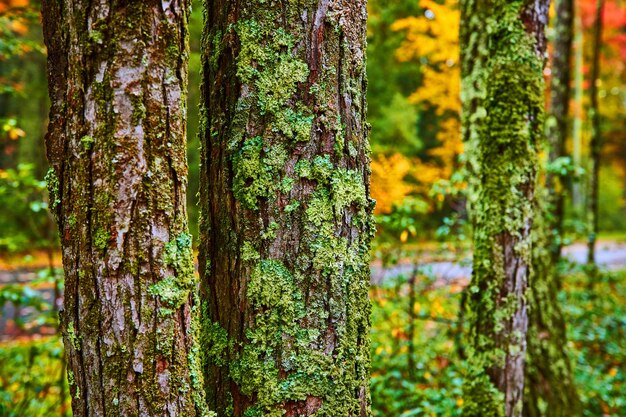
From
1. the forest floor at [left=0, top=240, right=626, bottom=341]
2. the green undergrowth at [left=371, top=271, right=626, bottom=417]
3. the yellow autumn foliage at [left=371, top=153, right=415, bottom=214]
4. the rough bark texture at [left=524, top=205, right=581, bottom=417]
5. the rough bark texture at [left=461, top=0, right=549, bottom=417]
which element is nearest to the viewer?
the rough bark texture at [left=461, top=0, right=549, bottom=417]

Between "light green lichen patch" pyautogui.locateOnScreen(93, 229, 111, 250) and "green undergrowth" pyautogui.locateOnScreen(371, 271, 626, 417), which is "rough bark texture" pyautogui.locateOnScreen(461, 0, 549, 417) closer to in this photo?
"green undergrowth" pyautogui.locateOnScreen(371, 271, 626, 417)

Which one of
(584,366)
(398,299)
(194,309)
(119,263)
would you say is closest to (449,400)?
(398,299)

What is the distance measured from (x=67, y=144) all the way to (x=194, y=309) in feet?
1.80

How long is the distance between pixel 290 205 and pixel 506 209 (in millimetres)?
1809

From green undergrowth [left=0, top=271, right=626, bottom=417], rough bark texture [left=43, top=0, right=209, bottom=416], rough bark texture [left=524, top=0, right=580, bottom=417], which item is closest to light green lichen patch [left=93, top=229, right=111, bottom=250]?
rough bark texture [left=43, top=0, right=209, bottom=416]

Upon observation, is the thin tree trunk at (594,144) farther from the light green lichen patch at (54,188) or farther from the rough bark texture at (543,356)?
the light green lichen patch at (54,188)

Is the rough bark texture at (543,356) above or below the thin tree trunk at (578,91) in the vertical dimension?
below

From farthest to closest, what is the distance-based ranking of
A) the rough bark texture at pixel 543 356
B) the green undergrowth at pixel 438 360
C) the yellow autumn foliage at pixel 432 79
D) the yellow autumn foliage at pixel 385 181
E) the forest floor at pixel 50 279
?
the yellow autumn foliage at pixel 432 79, the yellow autumn foliage at pixel 385 181, the green undergrowth at pixel 438 360, the forest floor at pixel 50 279, the rough bark texture at pixel 543 356

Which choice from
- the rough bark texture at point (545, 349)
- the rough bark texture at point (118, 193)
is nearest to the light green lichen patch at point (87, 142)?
the rough bark texture at point (118, 193)

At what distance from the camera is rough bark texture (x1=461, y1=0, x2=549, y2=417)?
111 inches

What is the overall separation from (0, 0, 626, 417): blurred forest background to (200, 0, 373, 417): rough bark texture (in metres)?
2.29

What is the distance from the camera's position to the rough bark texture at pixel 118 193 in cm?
119

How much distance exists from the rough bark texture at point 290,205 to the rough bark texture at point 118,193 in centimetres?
29

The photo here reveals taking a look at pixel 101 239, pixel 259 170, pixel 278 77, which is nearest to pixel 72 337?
pixel 101 239
